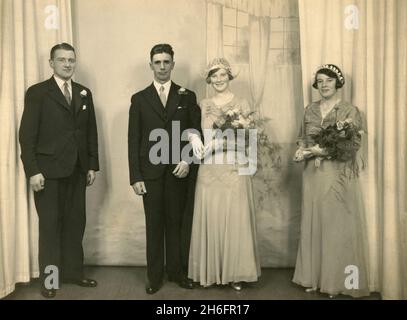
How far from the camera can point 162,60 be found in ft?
11.9

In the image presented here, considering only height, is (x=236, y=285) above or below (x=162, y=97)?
below

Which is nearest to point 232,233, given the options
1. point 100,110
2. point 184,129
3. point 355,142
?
point 184,129

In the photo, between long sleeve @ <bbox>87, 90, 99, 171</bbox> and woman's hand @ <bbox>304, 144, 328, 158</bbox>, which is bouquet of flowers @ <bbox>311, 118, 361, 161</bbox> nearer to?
woman's hand @ <bbox>304, 144, 328, 158</bbox>

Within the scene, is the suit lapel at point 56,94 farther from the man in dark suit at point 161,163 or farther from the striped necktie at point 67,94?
the man in dark suit at point 161,163

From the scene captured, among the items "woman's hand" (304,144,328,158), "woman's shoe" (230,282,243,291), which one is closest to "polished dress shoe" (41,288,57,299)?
"woman's shoe" (230,282,243,291)

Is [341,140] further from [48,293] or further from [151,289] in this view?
[48,293]

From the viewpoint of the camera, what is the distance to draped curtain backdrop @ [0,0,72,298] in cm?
358

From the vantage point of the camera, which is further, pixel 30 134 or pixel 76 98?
pixel 76 98

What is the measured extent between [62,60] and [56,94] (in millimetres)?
262

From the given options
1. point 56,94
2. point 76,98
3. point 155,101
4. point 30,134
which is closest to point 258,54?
point 155,101

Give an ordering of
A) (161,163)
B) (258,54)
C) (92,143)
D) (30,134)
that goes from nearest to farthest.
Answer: (30,134), (161,163), (92,143), (258,54)

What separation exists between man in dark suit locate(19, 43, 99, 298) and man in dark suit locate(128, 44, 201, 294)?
15.9 inches

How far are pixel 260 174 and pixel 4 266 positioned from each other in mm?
2260

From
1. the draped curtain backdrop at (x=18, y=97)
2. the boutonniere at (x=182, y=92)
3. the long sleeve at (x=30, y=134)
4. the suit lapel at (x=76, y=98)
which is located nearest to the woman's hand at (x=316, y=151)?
the boutonniere at (x=182, y=92)
